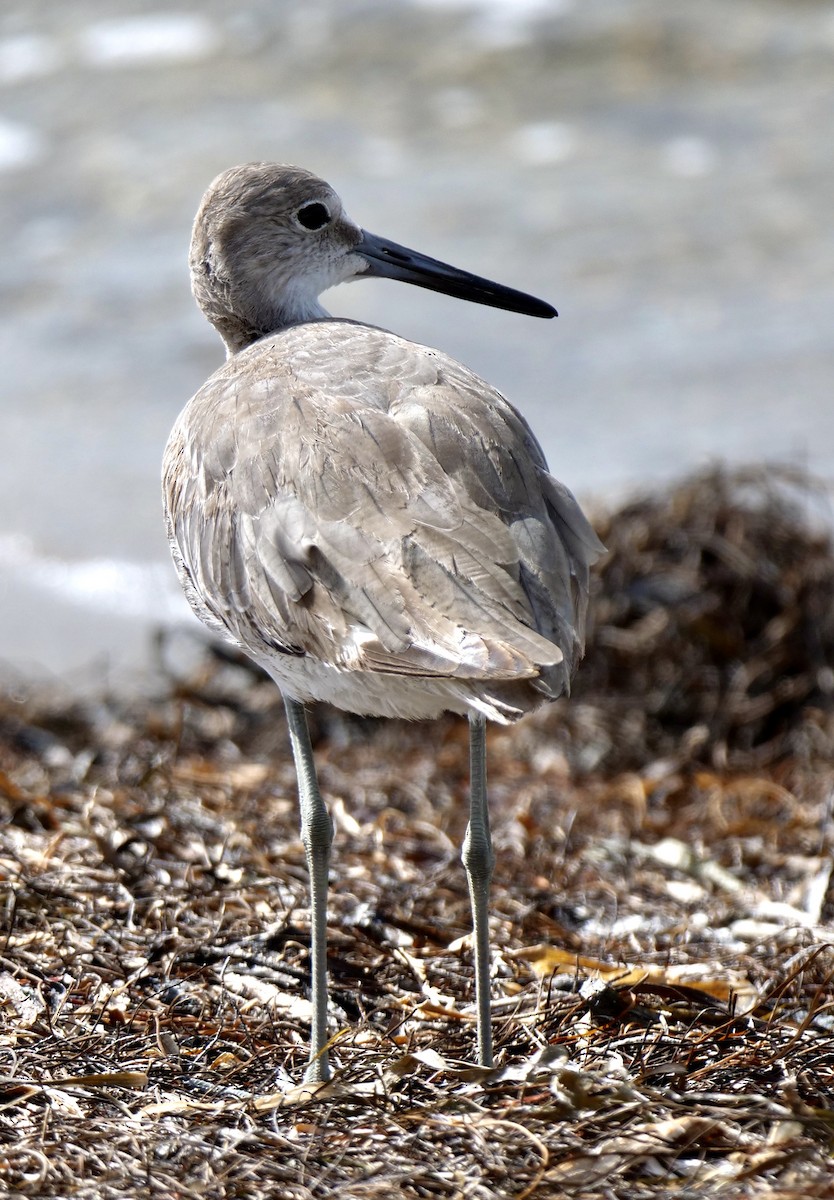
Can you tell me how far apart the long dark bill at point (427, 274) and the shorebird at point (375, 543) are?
436 millimetres

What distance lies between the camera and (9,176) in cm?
1048

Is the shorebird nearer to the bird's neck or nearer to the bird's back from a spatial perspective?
the bird's back

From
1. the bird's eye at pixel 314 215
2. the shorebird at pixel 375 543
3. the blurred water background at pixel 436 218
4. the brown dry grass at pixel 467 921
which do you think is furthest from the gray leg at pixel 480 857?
the blurred water background at pixel 436 218

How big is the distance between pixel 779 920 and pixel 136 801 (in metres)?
1.79

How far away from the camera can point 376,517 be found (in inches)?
112

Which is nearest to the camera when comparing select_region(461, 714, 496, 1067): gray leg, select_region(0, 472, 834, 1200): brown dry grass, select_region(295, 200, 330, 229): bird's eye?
select_region(0, 472, 834, 1200): brown dry grass

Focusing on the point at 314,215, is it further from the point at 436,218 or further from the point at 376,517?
the point at 436,218

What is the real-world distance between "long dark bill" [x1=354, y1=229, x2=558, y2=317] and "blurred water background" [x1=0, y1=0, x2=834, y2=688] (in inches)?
93.1

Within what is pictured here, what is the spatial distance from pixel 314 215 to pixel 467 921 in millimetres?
1857

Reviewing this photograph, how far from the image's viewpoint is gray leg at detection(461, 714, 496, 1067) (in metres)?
3.14

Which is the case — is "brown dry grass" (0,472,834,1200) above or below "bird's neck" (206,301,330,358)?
below

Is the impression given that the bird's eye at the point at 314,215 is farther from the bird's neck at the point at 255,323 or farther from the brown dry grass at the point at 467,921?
the brown dry grass at the point at 467,921

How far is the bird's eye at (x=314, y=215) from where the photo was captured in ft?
13.1

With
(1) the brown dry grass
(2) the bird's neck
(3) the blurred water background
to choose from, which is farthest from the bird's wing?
(3) the blurred water background
